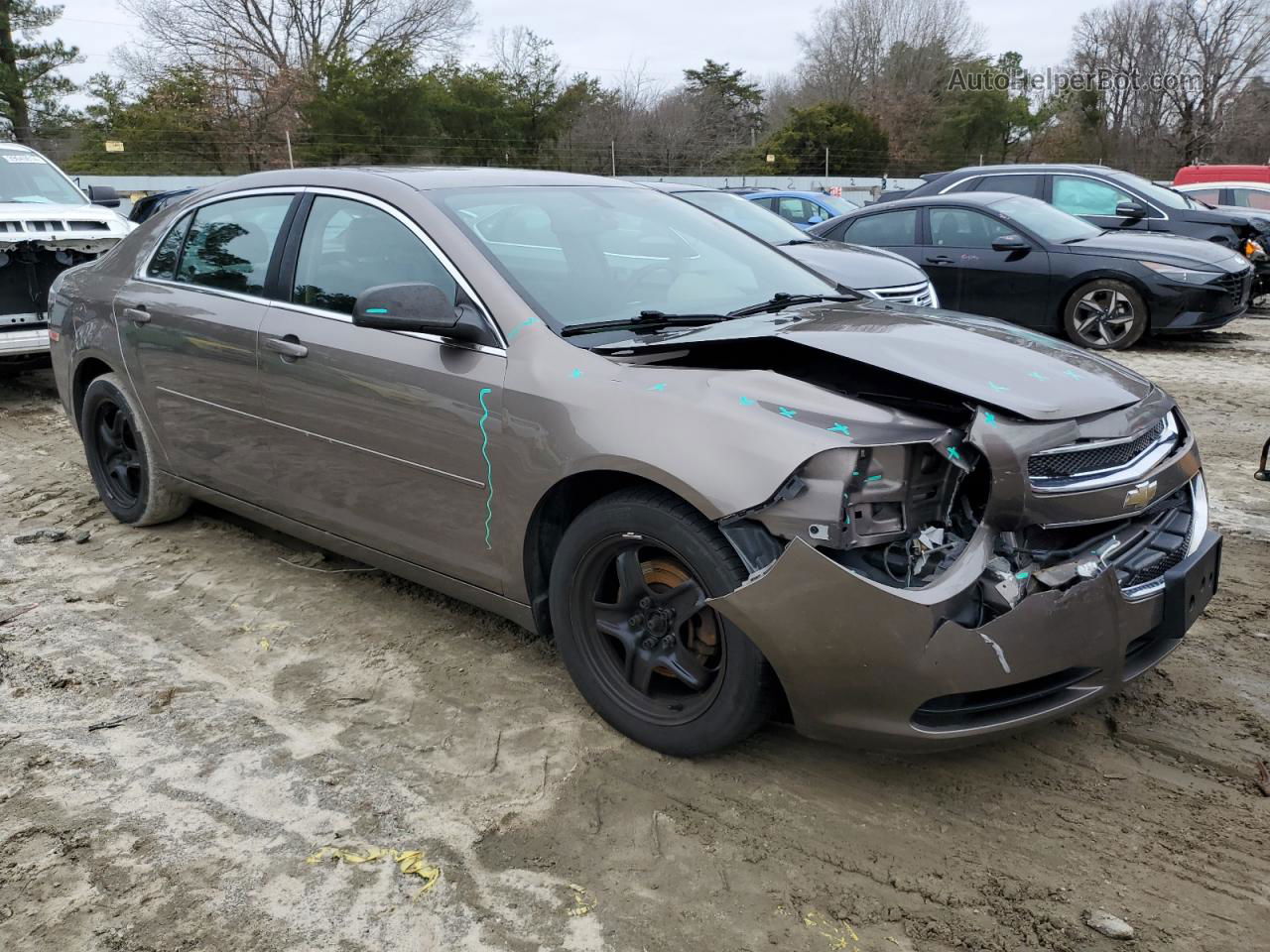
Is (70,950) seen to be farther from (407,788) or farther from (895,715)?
(895,715)

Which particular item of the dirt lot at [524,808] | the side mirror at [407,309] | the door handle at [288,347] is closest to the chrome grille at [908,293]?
the dirt lot at [524,808]

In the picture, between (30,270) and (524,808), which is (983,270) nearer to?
(30,270)

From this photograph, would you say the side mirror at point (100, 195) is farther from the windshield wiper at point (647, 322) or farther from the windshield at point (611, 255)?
the windshield wiper at point (647, 322)

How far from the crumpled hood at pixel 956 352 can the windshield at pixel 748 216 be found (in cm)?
540

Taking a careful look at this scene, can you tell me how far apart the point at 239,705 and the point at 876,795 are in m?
2.05

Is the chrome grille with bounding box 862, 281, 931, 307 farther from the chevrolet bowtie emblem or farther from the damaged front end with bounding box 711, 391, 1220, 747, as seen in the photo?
the damaged front end with bounding box 711, 391, 1220, 747

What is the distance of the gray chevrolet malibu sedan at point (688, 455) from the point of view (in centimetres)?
249

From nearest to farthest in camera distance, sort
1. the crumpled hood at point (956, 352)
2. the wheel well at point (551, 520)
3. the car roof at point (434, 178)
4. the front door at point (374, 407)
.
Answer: the crumpled hood at point (956, 352) → the wheel well at point (551, 520) → the front door at point (374, 407) → the car roof at point (434, 178)

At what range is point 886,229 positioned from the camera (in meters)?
10.6

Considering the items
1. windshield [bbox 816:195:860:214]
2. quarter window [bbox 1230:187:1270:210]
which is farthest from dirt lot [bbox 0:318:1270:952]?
quarter window [bbox 1230:187:1270:210]

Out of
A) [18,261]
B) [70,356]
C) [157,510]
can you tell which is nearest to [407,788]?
[157,510]

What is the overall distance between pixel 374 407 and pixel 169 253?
5.97ft

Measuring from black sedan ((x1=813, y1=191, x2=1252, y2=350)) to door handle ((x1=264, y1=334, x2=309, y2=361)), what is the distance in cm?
768

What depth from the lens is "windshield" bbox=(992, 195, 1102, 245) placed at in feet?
32.2
